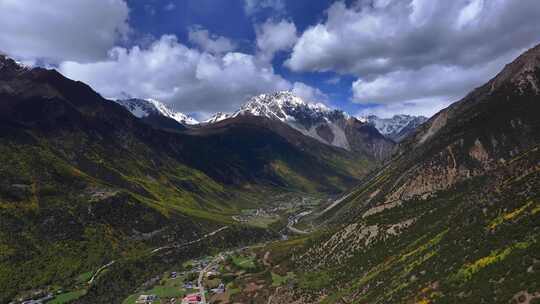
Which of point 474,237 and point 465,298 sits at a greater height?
point 474,237

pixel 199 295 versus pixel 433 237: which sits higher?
pixel 433 237

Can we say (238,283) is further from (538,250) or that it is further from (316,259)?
(538,250)

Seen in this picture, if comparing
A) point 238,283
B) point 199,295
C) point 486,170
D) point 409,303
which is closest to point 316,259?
point 238,283

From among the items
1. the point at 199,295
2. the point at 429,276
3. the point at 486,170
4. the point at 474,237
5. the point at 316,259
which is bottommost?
the point at 199,295

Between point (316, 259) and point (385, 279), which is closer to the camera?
point (385, 279)

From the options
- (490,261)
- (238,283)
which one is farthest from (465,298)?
(238,283)

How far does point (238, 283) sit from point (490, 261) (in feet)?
413

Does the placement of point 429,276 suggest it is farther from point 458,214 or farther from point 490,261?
point 458,214

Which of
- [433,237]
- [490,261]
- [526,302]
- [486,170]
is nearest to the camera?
→ [526,302]

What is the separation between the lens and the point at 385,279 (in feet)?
370

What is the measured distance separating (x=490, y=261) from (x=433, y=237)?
45781mm

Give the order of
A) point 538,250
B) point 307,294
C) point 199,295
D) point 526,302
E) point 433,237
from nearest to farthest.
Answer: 1. point 526,302
2. point 538,250
3. point 433,237
4. point 307,294
5. point 199,295

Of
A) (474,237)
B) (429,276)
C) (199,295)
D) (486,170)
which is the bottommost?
(199,295)

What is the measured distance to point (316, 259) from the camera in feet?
603
